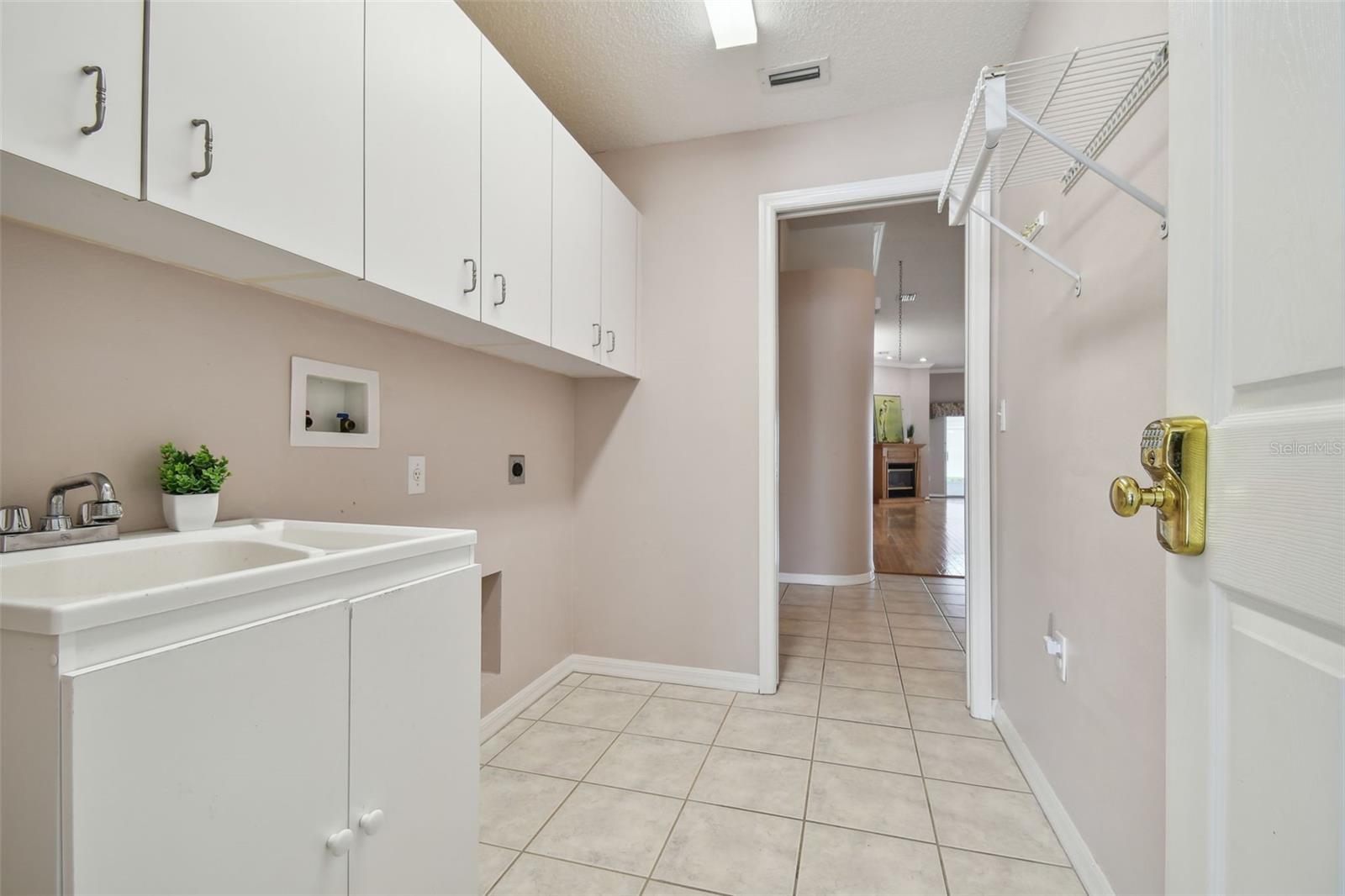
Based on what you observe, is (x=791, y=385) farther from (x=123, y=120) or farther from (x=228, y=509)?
(x=123, y=120)

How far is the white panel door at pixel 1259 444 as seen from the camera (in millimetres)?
417

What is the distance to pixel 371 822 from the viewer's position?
3.06 feet

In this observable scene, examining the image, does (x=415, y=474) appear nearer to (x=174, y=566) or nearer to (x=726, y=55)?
(x=174, y=566)

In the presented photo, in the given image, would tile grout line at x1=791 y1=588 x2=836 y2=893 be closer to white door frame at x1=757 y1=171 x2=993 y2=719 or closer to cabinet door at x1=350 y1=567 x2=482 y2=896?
white door frame at x1=757 y1=171 x2=993 y2=719

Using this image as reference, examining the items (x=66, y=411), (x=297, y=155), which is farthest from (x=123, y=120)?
(x=66, y=411)

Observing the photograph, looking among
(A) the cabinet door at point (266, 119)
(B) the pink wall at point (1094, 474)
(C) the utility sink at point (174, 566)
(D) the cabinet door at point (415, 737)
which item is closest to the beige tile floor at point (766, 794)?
(B) the pink wall at point (1094, 474)

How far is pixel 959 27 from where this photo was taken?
1.98 m

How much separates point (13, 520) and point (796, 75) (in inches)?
99.7

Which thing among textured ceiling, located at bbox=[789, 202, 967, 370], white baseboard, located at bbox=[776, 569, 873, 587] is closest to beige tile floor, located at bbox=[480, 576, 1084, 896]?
white baseboard, located at bbox=[776, 569, 873, 587]

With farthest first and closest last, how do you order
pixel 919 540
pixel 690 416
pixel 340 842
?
pixel 919 540 → pixel 690 416 → pixel 340 842

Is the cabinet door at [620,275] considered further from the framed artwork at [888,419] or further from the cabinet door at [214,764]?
the framed artwork at [888,419]

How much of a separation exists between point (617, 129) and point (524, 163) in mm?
1021

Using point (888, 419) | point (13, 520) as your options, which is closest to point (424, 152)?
point (13, 520)

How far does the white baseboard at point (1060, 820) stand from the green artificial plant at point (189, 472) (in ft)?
6.95
